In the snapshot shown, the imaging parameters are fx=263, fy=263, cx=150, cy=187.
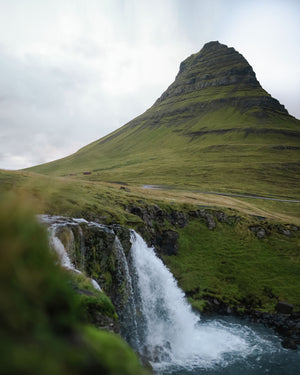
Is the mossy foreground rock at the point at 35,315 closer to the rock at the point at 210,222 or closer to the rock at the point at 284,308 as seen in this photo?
the rock at the point at 284,308

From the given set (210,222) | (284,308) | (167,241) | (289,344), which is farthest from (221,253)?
(289,344)

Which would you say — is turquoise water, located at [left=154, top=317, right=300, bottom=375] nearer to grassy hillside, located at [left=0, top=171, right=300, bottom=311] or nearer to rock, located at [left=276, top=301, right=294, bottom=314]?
rock, located at [left=276, top=301, right=294, bottom=314]

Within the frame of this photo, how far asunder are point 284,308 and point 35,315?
39126 millimetres

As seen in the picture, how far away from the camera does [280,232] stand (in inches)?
2008

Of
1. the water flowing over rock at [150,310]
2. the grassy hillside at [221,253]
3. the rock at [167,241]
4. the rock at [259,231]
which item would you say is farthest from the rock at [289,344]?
the rock at [259,231]

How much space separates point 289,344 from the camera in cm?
2939

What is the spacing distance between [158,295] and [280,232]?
3278cm

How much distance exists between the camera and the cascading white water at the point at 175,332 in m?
25.1

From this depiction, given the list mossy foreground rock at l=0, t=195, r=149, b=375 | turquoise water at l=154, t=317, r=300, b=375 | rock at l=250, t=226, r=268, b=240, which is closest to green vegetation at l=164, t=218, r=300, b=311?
rock at l=250, t=226, r=268, b=240

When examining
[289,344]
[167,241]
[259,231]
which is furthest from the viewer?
[259,231]

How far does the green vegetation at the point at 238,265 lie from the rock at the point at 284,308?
2.66 feet

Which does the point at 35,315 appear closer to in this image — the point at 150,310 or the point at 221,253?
the point at 150,310

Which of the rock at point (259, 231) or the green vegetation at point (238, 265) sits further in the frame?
the rock at point (259, 231)

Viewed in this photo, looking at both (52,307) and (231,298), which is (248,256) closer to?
(231,298)
